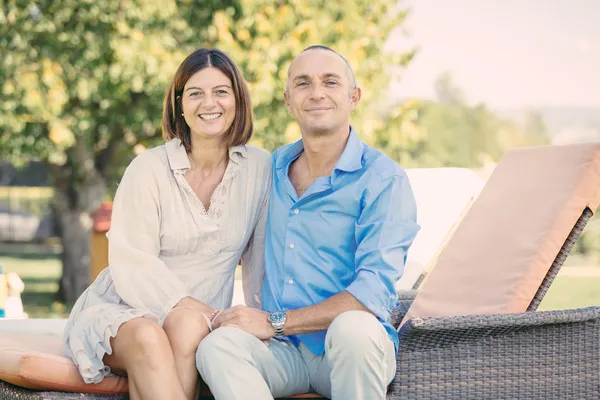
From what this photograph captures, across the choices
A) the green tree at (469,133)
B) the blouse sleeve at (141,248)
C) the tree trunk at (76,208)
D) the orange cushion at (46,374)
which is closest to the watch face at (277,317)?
the blouse sleeve at (141,248)

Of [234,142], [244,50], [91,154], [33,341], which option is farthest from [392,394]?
[91,154]

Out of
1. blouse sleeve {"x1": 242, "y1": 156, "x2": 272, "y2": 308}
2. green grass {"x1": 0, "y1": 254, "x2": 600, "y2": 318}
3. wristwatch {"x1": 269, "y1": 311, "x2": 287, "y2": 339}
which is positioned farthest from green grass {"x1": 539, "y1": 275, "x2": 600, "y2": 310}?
wristwatch {"x1": 269, "y1": 311, "x2": 287, "y2": 339}

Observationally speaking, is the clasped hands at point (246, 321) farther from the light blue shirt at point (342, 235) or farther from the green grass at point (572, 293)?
the green grass at point (572, 293)

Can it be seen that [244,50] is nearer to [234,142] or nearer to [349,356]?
[234,142]

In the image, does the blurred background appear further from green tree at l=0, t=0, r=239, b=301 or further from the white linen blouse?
the white linen blouse

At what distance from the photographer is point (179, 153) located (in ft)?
9.66

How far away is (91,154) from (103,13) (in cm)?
286

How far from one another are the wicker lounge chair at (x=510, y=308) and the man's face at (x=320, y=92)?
727 mm

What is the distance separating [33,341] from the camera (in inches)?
114

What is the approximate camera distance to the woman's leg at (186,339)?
2.49 meters

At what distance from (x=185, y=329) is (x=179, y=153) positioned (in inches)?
27.3

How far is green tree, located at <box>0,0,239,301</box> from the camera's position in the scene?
8562 millimetres

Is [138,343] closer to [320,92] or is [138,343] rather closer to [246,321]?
[246,321]

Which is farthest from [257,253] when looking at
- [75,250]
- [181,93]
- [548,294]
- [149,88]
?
[75,250]
